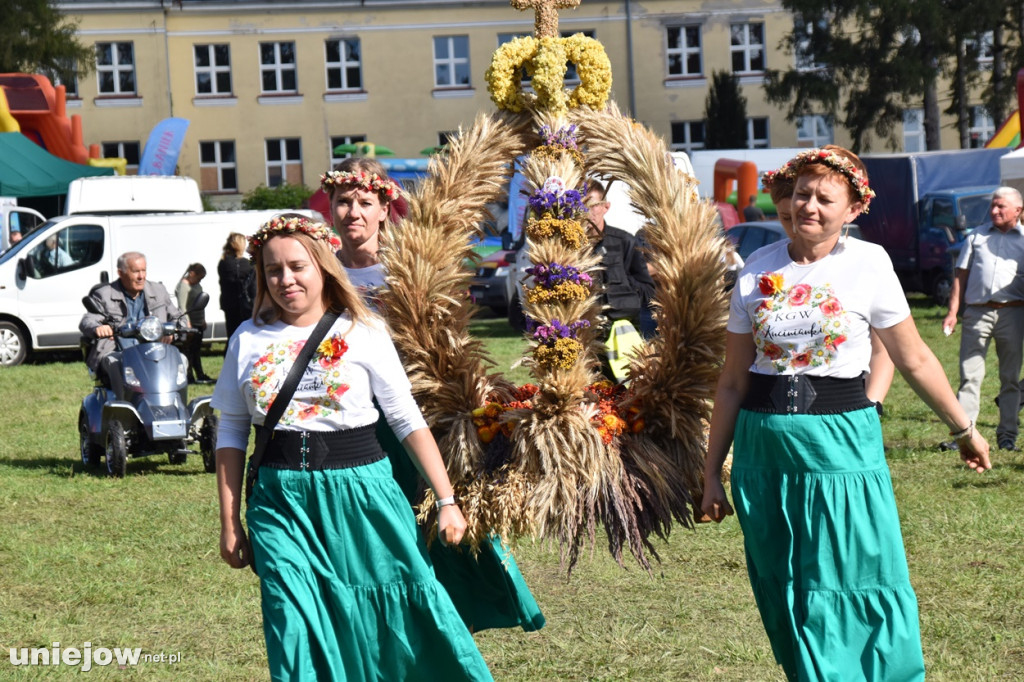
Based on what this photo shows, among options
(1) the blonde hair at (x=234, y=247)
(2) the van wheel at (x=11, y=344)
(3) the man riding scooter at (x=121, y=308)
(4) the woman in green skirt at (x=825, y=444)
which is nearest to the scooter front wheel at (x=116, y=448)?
(3) the man riding scooter at (x=121, y=308)

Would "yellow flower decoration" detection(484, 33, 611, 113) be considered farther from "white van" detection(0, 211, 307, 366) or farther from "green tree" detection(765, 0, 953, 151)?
"green tree" detection(765, 0, 953, 151)

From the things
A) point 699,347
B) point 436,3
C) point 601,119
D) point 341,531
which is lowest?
point 341,531

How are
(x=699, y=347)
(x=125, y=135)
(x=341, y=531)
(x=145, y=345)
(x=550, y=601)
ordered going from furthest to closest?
(x=125, y=135) → (x=145, y=345) → (x=550, y=601) → (x=699, y=347) → (x=341, y=531)

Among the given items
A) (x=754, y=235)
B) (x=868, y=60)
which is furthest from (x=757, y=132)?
(x=754, y=235)

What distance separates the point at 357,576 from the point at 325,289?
89cm

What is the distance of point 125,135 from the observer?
4509 cm

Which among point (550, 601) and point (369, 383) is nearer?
point (369, 383)

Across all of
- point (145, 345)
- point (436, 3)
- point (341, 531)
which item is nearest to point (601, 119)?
point (341, 531)

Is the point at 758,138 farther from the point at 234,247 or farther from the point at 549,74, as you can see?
the point at 549,74

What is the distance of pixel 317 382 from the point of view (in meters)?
4.00

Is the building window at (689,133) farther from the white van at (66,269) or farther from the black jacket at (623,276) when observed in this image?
the black jacket at (623,276)

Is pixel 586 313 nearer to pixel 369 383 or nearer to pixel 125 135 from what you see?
pixel 369 383

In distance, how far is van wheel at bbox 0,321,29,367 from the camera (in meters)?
→ 19.7

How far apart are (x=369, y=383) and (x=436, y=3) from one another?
142 ft
